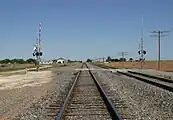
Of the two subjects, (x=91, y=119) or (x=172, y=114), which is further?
(x=172, y=114)

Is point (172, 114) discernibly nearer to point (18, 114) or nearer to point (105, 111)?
point (105, 111)

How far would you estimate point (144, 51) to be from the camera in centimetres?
9006

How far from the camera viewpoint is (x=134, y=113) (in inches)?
527

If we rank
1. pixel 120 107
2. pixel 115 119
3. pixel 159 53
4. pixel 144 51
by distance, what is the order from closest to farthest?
pixel 115 119 < pixel 120 107 < pixel 159 53 < pixel 144 51

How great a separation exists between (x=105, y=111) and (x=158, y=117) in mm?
2239

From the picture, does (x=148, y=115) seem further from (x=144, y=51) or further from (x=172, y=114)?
(x=144, y=51)

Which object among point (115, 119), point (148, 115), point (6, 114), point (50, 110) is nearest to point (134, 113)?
point (148, 115)

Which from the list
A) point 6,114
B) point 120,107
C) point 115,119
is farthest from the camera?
point 120,107

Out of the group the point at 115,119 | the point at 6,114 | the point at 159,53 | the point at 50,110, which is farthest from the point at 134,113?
the point at 159,53

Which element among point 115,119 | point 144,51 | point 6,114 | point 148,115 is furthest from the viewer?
point 144,51

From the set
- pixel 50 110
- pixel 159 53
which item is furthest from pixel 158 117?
pixel 159 53

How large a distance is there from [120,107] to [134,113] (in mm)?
1947

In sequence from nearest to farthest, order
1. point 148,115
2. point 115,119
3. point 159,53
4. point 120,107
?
point 115,119 < point 148,115 < point 120,107 < point 159,53

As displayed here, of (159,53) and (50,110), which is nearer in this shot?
(50,110)
